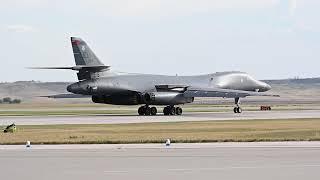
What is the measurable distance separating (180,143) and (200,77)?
4968 cm

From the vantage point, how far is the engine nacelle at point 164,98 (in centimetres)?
7069

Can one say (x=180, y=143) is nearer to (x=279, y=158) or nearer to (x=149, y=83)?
(x=279, y=158)

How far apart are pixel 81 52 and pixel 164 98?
30.8ft

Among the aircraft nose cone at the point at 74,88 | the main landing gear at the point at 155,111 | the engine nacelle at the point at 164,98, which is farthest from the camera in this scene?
the main landing gear at the point at 155,111

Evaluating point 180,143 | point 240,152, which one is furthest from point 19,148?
point 240,152

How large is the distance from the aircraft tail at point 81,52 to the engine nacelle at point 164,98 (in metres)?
6.85

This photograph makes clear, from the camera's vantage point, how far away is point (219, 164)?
20.7 metres

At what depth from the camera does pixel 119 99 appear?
236 ft

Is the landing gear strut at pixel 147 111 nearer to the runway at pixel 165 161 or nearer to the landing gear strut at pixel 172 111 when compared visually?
the landing gear strut at pixel 172 111

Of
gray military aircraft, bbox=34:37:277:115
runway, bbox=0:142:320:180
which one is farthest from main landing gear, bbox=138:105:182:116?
runway, bbox=0:142:320:180

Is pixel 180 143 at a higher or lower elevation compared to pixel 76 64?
lower

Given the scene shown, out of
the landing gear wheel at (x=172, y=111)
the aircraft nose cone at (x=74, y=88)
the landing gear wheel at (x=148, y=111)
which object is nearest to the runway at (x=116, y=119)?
the aircraft nose cone at (x=74, y=88)

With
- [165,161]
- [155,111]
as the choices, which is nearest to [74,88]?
[155,111]

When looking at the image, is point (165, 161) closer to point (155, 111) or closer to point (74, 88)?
point (74, 88)
